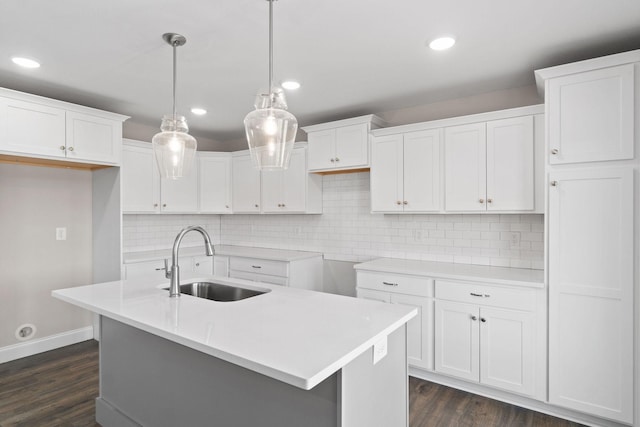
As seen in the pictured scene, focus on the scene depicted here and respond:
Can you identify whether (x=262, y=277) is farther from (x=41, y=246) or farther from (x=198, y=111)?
(x=41, y=246)

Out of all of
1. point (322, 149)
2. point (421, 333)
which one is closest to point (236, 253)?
point (322, 149)

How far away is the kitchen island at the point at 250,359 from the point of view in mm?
1435

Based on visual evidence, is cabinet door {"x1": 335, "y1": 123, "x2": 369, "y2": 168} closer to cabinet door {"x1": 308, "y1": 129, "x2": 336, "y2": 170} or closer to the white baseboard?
cabinet door {"x1": 308, "y1": 129, "x2": 336, "y2": 170}

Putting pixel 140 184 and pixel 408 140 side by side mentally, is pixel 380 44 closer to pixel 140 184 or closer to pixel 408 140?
pixel 408 140

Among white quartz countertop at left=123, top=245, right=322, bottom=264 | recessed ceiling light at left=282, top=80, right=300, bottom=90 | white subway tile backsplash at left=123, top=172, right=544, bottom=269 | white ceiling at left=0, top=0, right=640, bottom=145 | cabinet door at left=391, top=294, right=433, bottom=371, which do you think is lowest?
cabinet door at left=391, top=294, right=433, bottom=371

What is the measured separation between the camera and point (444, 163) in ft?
10.6

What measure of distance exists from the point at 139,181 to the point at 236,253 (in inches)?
53.2

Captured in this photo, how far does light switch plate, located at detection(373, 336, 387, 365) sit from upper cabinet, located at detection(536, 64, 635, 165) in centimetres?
176

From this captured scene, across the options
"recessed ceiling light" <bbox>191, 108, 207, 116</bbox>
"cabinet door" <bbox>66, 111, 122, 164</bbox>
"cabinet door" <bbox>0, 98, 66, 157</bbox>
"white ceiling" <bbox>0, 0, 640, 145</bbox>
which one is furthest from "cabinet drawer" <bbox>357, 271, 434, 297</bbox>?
"cabinet door" <bbox>0, 98, 66, 157</bbox>

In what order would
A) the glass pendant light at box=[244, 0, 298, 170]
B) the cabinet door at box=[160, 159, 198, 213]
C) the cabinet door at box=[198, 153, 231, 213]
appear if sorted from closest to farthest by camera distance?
the glass pendant light at box=[244, 0, 298, 170] → the cabinet door at box=[160, 159, 198, 213] → the cabinet door at box=[198, 153, 231, 213]

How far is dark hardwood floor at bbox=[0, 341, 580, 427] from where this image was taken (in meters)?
2.51

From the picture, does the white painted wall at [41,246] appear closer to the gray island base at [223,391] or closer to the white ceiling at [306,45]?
the white ceiling at [306,45]

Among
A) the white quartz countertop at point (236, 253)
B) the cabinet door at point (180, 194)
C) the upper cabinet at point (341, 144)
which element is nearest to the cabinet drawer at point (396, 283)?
the white quartz countertop at point (236, 253)

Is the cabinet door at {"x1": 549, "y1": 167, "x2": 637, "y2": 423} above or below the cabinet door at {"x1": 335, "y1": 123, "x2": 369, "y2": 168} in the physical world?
below
